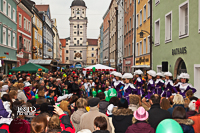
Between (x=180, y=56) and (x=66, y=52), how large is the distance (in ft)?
396

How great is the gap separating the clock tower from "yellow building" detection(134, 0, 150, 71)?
89892mm

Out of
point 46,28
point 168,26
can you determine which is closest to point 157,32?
point 168,26

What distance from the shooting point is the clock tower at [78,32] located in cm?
11831

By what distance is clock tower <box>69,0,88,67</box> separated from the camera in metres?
118

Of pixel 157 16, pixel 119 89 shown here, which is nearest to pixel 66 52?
pixel 157 16

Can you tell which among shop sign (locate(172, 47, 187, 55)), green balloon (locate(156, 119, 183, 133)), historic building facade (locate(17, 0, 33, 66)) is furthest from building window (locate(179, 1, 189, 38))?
historic building facade (locate(17, 0, 33, 66))

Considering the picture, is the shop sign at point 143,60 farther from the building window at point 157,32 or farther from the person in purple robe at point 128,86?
the person in purple robe at point 128,86

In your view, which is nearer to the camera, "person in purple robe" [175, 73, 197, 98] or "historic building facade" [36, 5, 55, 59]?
"person in purple robe" [175, 73, 197, 98]

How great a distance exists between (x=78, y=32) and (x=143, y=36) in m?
95.2

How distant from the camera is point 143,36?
1075 inches

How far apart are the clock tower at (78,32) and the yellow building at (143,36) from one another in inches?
3539

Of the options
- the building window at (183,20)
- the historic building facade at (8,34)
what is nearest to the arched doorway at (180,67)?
the building window at (183,20)

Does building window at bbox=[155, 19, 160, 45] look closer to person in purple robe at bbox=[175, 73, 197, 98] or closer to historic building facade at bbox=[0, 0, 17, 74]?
person in purple robe at bbox=[175, 73, 197, 98]

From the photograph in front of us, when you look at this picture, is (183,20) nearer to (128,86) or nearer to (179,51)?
(179,51)
